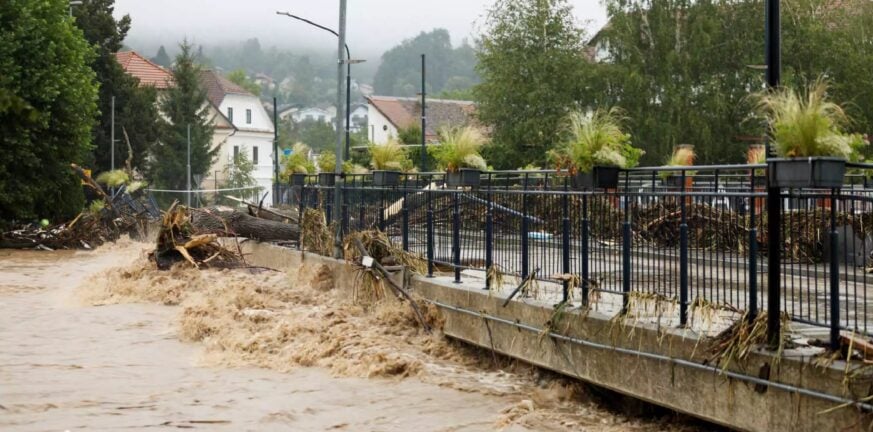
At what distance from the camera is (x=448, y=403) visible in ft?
38.6

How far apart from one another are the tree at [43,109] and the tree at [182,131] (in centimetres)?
3038

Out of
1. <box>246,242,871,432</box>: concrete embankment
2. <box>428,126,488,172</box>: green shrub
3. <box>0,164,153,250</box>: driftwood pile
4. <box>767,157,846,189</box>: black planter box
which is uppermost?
<box>428,126,488,172</box>: green shrub

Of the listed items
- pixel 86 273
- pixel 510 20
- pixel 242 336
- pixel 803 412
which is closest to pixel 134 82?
pixel 510 20

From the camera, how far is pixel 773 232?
341 inches

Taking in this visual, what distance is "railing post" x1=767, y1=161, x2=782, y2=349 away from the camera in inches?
335

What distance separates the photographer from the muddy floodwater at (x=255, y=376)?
35.8 ft

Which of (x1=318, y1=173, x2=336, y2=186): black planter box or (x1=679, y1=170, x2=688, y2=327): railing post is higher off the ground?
(x1=318, y1=173, x2=336, y2=186): black planter box

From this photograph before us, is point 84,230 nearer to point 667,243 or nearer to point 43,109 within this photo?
point 43,109

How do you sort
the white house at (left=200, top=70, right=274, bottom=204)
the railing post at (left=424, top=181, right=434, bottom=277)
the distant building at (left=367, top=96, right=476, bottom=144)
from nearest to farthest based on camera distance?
the railing post at (left=424, top=181, right=434, bottom=277) → the distant building at (left=367, top=96, right=476, bottom=144) → the white house at (left=200, top=70, right=274, bottom=204)

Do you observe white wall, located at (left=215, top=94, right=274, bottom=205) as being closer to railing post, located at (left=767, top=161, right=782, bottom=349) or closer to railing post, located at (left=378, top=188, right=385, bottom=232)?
railing post, located at (left=378, top=188, right=385, bottom=232)

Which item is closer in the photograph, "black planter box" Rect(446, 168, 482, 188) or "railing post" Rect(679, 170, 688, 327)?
"railing post" Rect(679, 170, 688, 327)

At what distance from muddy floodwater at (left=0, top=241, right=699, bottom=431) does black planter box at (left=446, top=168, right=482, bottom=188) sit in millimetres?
2735

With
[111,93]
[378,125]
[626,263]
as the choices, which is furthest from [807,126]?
[378,125]

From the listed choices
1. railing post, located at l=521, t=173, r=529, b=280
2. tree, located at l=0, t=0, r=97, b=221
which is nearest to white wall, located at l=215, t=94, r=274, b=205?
tree, located at l=0, t=0, r=97, b=221
